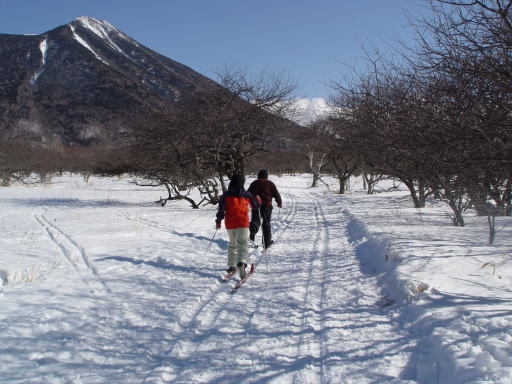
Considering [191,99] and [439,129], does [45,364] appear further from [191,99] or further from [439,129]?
[191,99]

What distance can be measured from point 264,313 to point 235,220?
6.57 ft

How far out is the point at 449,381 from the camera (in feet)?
9.41

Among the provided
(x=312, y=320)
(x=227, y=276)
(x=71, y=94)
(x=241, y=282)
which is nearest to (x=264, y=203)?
(x=227, y=276)

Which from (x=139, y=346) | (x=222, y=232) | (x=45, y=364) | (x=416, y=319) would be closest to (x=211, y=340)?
(x=139, y=346)

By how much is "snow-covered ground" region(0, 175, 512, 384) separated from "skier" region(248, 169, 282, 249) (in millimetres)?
515

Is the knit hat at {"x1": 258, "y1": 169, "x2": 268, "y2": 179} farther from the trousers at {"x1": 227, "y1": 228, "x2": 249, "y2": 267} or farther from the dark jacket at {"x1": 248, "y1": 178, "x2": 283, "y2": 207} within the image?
the trousers at {"x1": 227, "y1": 228, "x2": 249, "y2": 267}

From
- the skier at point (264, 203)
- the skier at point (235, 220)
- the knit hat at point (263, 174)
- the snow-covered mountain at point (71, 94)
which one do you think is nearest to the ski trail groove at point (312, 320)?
the skier at point (264, 203)

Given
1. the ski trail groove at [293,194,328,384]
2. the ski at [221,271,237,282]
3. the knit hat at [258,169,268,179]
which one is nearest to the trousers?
the ski at [221,271,237,282]

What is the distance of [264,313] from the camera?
14.6ft

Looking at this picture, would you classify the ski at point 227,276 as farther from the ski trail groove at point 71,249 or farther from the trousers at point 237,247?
the ski trail groove at point 71,249

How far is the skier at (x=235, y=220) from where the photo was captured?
20.0 ft

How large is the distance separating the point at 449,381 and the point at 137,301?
364 centimetres

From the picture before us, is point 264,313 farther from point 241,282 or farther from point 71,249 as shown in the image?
point 71,249

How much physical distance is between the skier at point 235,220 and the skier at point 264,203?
206cm
